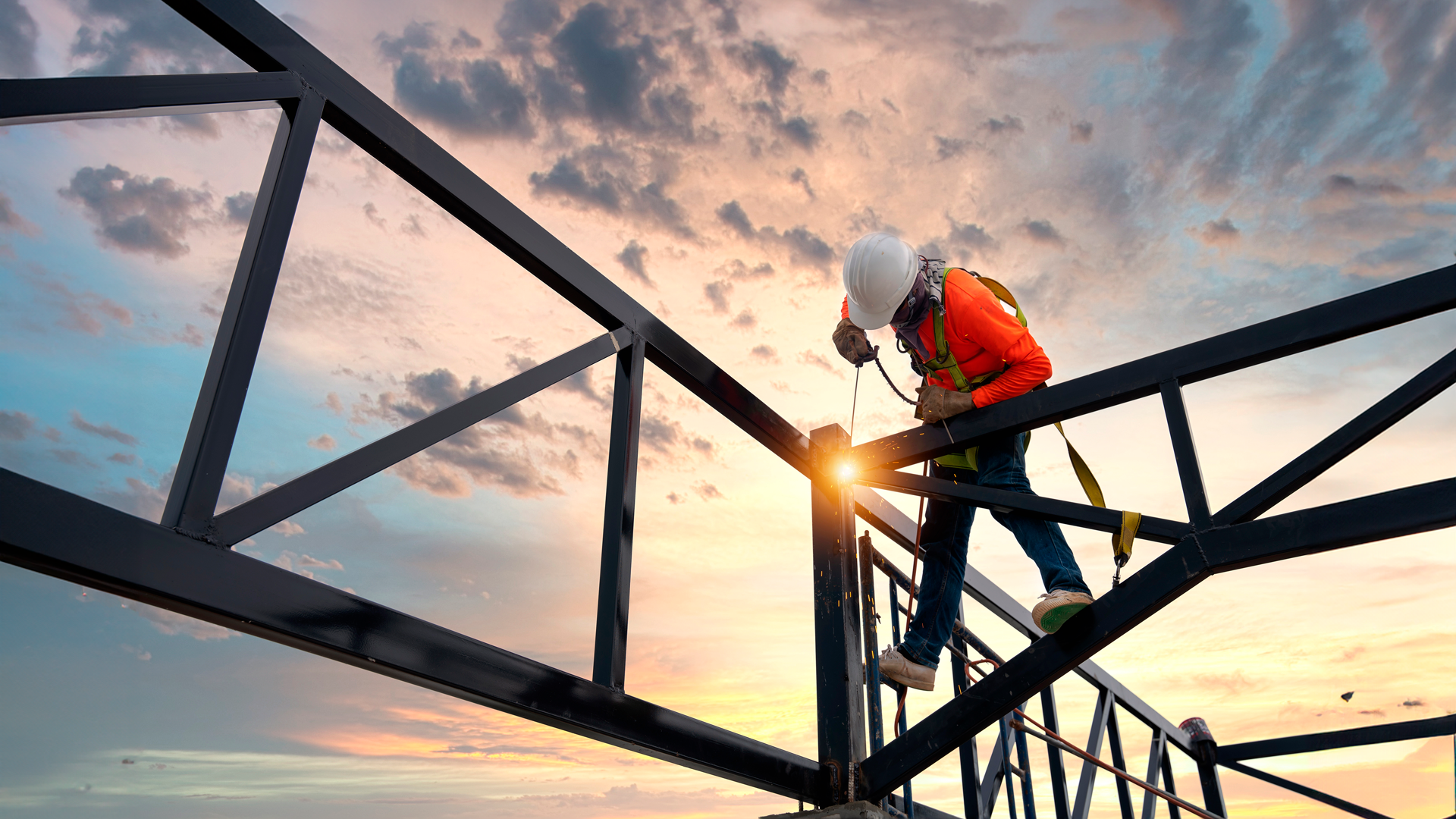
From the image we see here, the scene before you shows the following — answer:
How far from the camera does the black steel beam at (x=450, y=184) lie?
2730 millimetres

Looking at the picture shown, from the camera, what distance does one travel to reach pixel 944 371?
5.04 metres

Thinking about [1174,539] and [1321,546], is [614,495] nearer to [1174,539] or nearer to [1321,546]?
[1174,539]

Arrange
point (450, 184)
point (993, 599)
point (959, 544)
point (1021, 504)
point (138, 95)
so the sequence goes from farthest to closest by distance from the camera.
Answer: point (993, 599) < point (959, 544) < point (1021, 504) < point (450, 184) < point (138, 95)

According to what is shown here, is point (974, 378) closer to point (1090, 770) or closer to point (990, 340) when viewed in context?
point (990, 340)

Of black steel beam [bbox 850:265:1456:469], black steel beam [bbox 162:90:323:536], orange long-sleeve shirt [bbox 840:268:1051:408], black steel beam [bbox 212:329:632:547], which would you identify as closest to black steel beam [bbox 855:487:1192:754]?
black steel beam [bbox 850:265:1456:469]

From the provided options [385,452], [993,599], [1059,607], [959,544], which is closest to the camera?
[385,452]

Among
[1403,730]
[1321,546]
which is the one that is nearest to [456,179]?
[1321,546]

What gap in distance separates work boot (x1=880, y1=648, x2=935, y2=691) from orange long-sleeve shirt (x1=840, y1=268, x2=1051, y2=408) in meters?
1.52

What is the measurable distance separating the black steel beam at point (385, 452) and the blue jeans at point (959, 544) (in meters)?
2.31

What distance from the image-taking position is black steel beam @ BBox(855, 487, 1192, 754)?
216 inches

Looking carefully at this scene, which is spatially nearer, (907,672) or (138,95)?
(138,95)

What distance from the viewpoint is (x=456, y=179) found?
3.37 meters

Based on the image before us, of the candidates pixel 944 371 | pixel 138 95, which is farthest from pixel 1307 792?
pixel 138 95

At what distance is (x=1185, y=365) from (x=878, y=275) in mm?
1627
